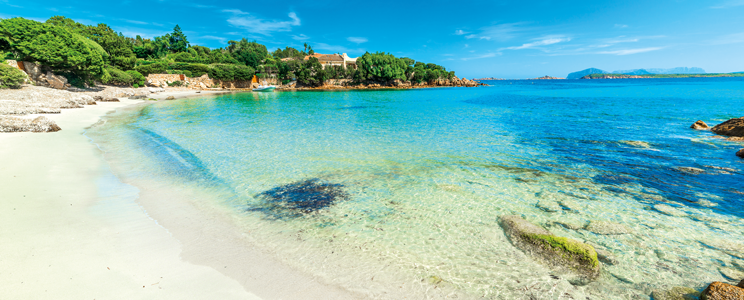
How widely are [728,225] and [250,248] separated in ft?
33.4

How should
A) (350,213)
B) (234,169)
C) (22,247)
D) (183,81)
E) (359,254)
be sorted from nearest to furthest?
(22,247) → (359,254) → (350,213) → (234,169) → (183,81)

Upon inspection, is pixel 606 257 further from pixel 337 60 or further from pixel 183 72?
pixel 337 60

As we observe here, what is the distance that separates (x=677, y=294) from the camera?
4.21 m

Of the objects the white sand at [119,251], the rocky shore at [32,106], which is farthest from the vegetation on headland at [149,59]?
the white sand at [119,251]

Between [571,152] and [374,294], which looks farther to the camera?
[571,152]

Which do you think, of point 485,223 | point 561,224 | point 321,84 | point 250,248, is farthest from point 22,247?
A: point 321,84

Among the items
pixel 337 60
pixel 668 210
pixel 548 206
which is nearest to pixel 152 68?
pixel 337 60

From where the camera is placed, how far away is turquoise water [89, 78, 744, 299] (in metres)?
4.72

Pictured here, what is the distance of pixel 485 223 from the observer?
254 inches

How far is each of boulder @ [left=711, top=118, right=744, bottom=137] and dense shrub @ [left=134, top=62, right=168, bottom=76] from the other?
92638 millimetres

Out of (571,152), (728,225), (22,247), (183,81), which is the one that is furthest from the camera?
(183,81)

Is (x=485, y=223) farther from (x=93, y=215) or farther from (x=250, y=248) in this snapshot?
(x=93, y=215)

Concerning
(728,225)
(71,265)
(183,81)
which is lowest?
(728,225)

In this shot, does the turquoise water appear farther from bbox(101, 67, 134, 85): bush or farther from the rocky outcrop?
bbox(101, 67, 134, 85): bush
